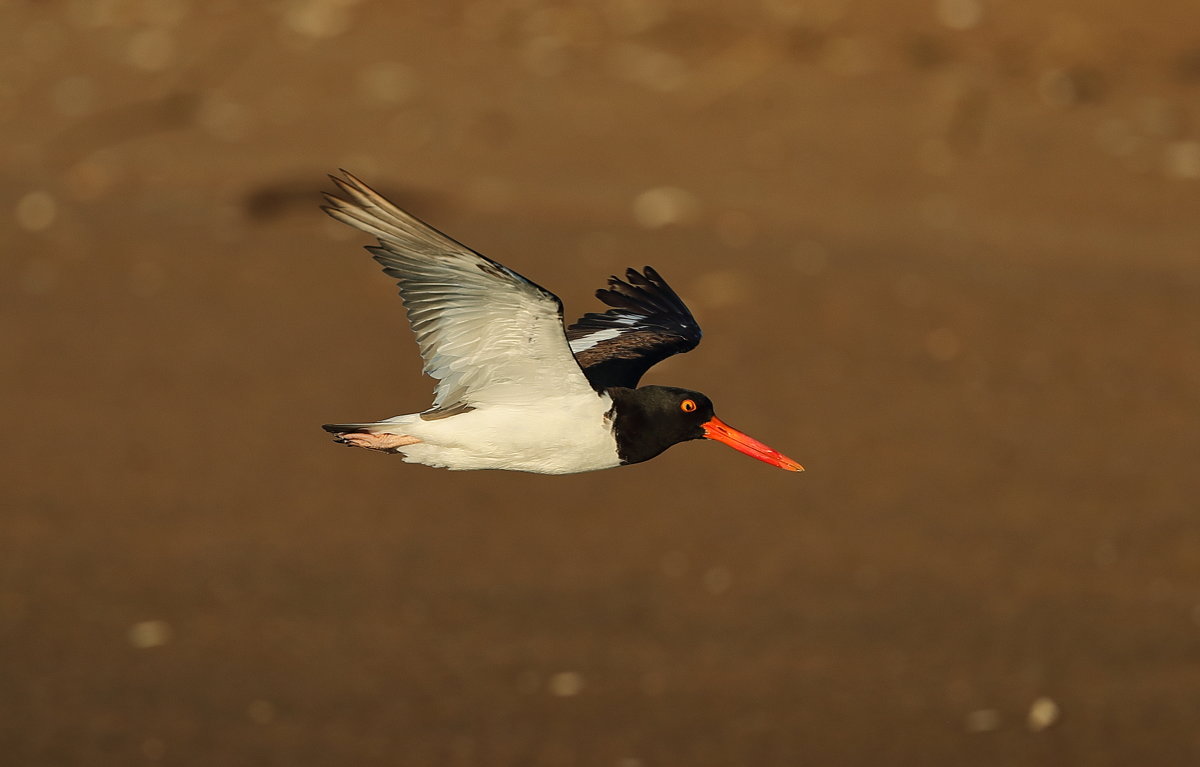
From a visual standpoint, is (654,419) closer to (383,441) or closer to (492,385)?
(492,385)

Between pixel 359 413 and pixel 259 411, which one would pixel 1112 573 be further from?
pixel 259 411

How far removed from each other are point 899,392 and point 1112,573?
3472mm

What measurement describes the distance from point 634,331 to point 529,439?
7.99 ft

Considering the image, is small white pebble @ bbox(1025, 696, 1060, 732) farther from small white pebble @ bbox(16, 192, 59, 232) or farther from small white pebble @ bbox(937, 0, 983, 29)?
small white pebble @ bbox(16, 192, 59, 232)

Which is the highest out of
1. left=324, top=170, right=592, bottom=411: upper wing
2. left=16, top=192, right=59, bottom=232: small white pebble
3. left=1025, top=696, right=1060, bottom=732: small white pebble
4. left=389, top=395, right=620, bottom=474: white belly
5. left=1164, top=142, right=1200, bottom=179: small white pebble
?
left=1164, top=142, right=1200, bottom=179: small white pebble

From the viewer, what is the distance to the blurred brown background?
17.0 meters

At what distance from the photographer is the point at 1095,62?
2458 centimetres

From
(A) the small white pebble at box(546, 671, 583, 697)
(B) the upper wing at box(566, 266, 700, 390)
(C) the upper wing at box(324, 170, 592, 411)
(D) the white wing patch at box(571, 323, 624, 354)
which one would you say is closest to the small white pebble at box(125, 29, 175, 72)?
(A) the small white pebble at box(546, 671, 583, 697)

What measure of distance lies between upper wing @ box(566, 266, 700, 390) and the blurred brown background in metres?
7.47

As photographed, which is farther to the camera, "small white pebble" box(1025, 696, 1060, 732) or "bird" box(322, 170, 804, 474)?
"small white pebble" box(1025, 696, 1060, 732)

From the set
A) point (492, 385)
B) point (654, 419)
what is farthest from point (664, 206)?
point (492, 385)

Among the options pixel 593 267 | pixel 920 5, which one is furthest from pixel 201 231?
pixel 920 5

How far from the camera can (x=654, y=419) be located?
743cm

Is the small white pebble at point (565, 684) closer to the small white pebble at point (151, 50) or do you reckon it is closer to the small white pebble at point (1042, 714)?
the small white pebble at point (1042, 714)
